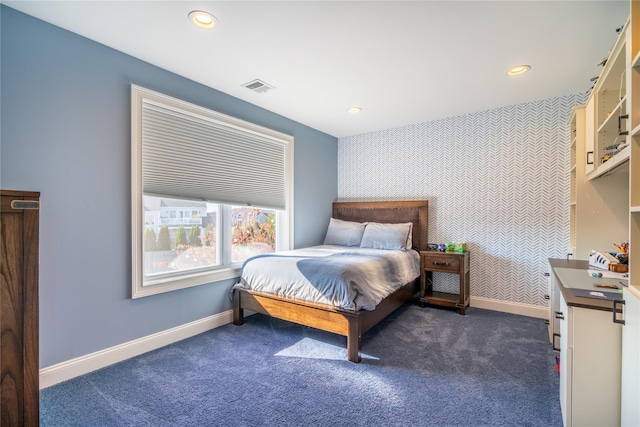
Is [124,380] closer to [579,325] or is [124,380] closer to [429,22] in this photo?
[579,325]

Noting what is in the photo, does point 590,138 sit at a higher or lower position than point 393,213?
higher

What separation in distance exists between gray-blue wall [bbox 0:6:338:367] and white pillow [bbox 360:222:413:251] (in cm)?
237

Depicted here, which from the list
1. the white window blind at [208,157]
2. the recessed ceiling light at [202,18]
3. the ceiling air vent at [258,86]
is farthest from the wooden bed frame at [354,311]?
the recessed ceiling light at [202,18]

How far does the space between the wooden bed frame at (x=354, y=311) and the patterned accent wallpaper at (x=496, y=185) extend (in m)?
0.18

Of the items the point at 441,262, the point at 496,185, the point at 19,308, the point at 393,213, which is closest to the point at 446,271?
the point at 441,262

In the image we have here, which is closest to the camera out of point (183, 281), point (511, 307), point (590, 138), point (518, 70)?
point (590, 138)

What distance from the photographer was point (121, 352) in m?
2.29

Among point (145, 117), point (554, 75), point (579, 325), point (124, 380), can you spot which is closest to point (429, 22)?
point (554, 75)

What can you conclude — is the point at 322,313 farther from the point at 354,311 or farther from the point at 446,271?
the point at 446,271

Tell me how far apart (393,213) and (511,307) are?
1.78 meters

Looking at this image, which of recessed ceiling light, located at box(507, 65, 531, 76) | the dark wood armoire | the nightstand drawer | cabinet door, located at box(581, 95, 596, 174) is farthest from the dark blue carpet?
recessed ceiling light, located at box(507, 65, 531, 76)

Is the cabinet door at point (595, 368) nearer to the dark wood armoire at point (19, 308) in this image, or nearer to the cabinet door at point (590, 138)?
the cabinet door at point (590, 138)

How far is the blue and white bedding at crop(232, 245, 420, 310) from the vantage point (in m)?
2.38

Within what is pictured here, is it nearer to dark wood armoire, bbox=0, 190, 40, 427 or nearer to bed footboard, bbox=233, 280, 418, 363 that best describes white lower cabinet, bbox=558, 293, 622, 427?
bed footboard, bbox=233, 280, 418, 363
